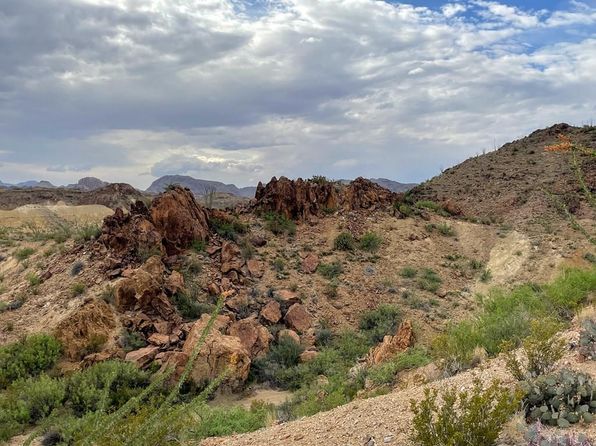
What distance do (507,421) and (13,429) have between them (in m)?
7.73

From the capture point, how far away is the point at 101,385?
10.1 m

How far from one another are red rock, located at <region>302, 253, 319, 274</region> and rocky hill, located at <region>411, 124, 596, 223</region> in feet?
48.7

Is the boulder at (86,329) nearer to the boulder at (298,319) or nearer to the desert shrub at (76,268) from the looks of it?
the desert shrub at (76,268)

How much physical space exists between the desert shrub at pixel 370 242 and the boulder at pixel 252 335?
27.6 feet

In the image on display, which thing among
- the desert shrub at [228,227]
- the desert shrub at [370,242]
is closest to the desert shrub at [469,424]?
the desert shrub at [228,227]

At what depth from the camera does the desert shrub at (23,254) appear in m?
18.4

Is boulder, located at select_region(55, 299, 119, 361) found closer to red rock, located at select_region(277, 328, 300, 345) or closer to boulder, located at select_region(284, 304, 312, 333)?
red rock, located at select_region(277, 328, 300, 345)

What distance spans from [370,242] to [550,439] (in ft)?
56.7

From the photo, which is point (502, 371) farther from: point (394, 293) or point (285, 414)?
point (394, 293)

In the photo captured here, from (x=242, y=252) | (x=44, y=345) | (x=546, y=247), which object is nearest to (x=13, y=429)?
(x=44, y=345)

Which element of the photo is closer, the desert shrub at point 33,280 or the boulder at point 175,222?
the desert shrub at point 33,280

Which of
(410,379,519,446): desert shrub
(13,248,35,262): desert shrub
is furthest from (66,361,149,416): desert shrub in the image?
(13,248,35,262): desert shrub

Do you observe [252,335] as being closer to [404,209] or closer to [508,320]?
[508,320]

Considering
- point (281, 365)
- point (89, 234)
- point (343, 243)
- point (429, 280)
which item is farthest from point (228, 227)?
point (281, 365)
